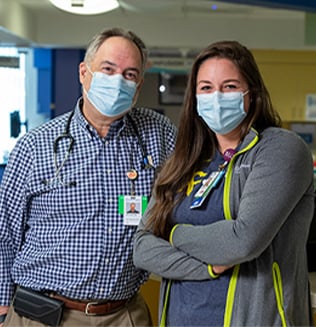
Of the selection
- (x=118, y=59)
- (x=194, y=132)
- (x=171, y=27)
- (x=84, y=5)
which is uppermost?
(x=171, y=27)

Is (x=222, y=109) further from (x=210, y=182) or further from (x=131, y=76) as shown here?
(x=131, y=76)

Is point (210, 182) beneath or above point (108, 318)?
above

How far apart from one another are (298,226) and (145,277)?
2.10ft

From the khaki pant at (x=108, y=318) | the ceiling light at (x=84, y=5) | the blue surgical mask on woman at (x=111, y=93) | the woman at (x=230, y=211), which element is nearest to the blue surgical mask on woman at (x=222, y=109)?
the woman at (x=230, y=211)

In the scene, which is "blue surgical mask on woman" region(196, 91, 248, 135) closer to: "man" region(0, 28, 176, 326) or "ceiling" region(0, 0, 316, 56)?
"man" region(0, 28, 176, 326)

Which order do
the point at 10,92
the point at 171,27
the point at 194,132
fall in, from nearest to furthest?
the point at 194,132
the point at 10,92
the point at 171,27

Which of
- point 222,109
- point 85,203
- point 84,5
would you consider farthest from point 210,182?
point 84,5

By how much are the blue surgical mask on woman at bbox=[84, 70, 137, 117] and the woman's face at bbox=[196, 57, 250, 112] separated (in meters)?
0.32

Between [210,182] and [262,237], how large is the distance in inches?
9.0

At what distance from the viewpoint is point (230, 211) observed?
1480mm

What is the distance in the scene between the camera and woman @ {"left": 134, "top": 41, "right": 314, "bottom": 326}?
4.61ft

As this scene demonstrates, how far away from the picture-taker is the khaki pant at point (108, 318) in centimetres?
178

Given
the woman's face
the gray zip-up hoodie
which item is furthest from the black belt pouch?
the woman's face

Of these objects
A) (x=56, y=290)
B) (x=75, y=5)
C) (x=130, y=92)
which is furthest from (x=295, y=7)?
(x=75, y=5)
